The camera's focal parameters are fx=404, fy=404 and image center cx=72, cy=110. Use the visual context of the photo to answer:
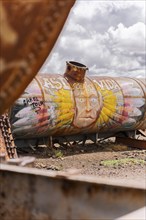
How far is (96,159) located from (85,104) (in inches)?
66.3

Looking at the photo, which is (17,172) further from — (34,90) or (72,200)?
(34,90)

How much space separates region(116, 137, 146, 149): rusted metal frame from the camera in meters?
13.9

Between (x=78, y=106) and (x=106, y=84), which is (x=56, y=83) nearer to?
(x=78, y=106)

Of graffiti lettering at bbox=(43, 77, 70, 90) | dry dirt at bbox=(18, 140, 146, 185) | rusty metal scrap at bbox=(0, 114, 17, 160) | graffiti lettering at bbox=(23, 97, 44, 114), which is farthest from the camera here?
graffiti lettering at bbox=(43, 77, 70, 90)

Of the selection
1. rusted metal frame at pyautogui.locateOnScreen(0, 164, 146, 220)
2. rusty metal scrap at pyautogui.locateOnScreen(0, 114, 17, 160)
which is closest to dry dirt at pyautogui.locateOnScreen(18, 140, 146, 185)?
rusty metal scrap at pyautogui.locateOnScreen(0, 114, 17, 160)

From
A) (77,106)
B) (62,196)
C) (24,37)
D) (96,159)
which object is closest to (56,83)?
(77,106)

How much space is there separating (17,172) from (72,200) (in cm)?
46

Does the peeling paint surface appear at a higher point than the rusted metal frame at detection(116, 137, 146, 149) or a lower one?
higher

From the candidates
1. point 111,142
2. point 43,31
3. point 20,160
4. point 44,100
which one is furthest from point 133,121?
point 43,31

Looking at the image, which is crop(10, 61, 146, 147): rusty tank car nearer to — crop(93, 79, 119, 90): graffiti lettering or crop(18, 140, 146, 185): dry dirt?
crop(93, 79, 119, 90): graffiti lettering

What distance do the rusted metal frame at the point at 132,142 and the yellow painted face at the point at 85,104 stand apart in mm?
2366

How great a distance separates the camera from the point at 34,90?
1125cm

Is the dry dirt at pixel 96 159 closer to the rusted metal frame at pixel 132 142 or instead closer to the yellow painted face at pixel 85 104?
the rusted metal frame at pixel 132 142

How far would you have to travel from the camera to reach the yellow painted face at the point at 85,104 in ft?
39.5
